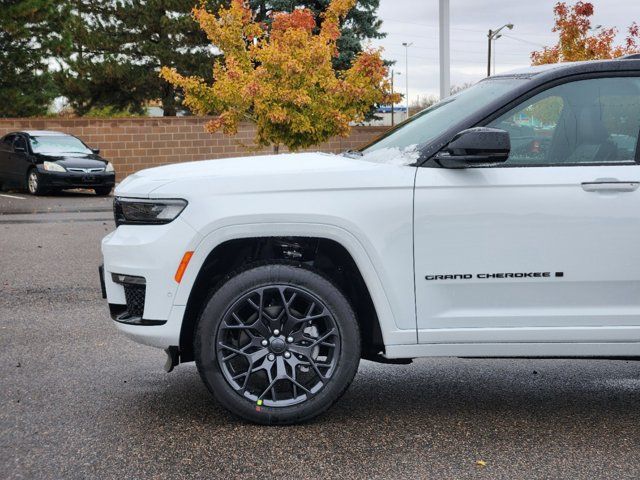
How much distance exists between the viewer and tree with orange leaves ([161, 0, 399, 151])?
76.4ft

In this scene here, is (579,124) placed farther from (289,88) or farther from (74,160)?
(74,160)

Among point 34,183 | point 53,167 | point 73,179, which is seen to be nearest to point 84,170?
point 73,179

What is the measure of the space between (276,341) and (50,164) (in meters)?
19.2

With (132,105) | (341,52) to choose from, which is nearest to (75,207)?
(341,52)

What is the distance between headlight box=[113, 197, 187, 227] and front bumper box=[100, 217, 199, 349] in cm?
3

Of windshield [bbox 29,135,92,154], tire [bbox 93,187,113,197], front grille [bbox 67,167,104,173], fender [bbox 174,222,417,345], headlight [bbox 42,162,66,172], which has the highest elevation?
fender [bbox 174,222,417,345]

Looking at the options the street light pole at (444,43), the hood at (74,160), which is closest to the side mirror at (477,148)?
the street light pole at (444,43)

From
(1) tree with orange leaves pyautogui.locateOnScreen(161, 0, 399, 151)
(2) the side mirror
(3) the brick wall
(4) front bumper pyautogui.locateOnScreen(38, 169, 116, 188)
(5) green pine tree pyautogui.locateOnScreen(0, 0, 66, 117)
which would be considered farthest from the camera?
(5) green pine tree pyautogui.locateOnScreen(0, 0, 66, 117)

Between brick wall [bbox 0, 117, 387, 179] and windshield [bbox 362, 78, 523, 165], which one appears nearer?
windshield [bbox 362, 78, 523, 165]

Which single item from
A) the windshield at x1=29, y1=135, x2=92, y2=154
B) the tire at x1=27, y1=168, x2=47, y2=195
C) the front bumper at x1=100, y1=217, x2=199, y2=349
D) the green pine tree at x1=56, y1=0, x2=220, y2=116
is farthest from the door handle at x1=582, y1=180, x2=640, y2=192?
the green pine tree at x1=56, y1=0, x2=220, y2=116

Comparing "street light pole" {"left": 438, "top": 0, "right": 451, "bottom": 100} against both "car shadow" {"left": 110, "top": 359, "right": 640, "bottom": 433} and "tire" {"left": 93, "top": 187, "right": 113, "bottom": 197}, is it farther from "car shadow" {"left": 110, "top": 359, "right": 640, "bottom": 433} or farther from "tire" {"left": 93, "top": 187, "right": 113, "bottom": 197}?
"car shadow" {"left": 110, "top": 359, "right": 640, "bottom": 433}

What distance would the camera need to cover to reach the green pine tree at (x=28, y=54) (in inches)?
1294

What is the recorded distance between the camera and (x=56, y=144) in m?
23.7

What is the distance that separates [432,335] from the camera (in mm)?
4574
